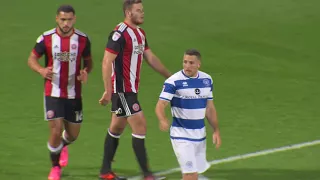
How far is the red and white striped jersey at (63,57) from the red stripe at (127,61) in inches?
22.6

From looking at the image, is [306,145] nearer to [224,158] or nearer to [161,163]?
[224,158]

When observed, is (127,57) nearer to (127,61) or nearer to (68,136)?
(127,61)

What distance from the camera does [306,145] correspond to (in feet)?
44.5

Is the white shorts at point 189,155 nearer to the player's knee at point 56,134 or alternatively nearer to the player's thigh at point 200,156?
the player's thigh at point 200,156

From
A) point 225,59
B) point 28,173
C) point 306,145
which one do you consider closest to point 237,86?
point 225,59

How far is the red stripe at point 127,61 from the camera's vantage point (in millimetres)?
11467

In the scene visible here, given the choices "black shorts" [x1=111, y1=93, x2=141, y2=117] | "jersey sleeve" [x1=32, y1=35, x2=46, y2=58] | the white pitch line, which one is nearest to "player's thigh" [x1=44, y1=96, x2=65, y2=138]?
"jersey sleeve" [x1=32, y1=35, x2=46, y2=58]

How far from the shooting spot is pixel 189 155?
10.5 meters

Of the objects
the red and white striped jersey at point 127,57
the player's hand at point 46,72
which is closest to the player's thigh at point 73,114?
the player's hand at point 46,72

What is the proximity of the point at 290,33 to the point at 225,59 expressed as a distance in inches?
105

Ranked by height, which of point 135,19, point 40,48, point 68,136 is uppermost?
point 135,19

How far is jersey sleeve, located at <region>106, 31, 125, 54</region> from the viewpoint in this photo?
11336mm

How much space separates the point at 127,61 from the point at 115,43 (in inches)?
12.9

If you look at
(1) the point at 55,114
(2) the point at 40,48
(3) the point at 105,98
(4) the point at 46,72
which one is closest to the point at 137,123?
(3) the point at 105,98
